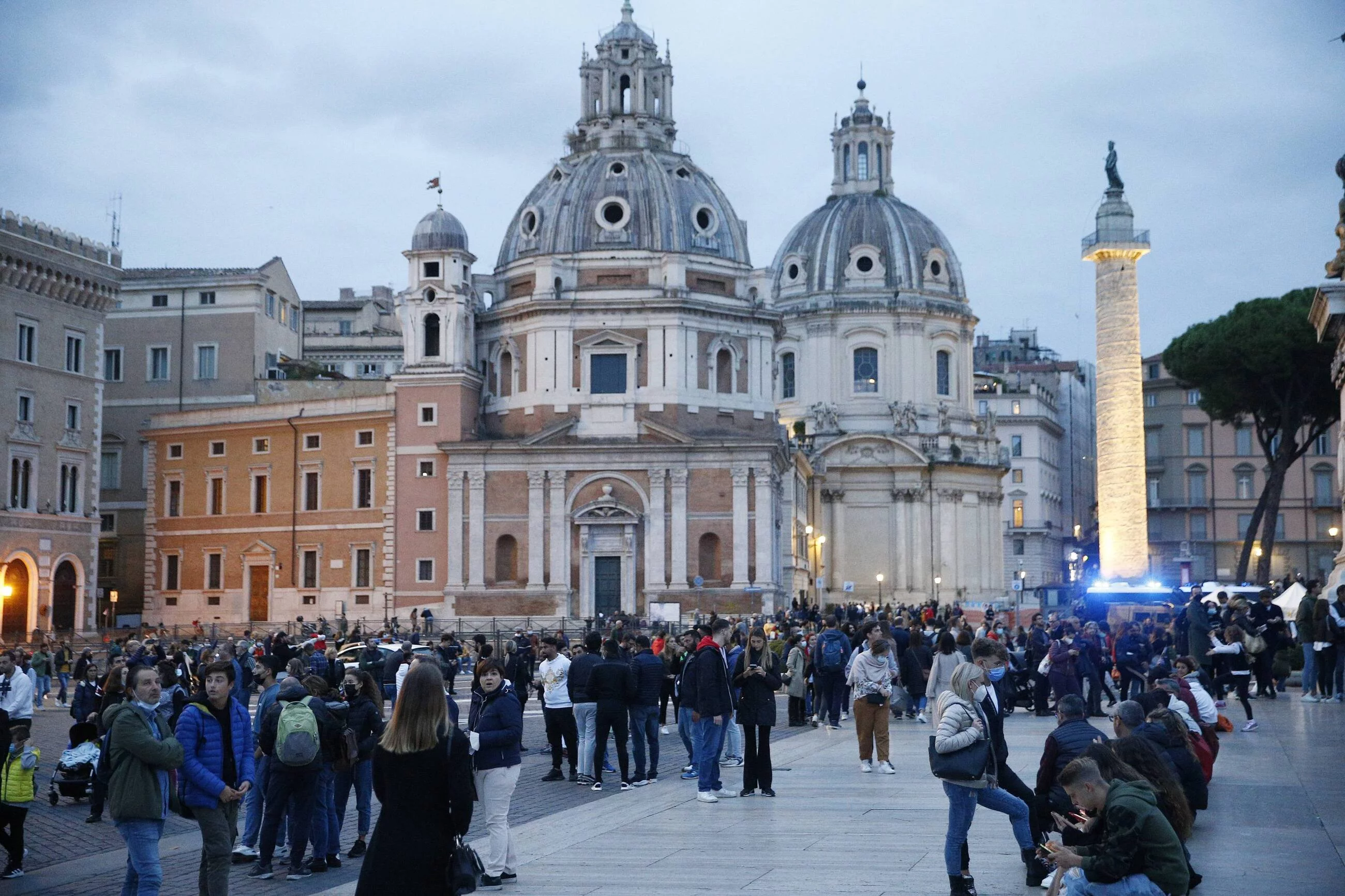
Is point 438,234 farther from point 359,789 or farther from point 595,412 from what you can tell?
point 359,789

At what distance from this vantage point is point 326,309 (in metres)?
87.7

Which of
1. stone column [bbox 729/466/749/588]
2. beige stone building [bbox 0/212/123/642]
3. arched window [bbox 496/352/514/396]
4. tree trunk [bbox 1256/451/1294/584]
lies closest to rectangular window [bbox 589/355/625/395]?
arched window [bbox 496/352/514/396]

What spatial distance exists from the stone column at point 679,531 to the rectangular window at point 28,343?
2051cm

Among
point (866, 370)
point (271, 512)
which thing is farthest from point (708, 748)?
point (866, 370)

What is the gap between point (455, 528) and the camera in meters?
53.8

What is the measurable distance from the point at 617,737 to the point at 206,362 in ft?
167

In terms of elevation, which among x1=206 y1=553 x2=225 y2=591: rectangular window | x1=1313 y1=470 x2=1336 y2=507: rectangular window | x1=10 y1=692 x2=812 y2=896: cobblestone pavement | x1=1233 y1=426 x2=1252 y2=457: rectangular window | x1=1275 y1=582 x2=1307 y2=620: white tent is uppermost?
x1=1233 y1=426 x2=1252 y2=457: rectangular window

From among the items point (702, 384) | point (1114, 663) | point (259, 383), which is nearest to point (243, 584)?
point (259, 383)

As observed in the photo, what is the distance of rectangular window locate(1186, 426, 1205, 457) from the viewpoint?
82.4m

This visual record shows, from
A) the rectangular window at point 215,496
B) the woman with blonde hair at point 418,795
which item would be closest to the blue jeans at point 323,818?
the woman with blonde hair at point 418,795

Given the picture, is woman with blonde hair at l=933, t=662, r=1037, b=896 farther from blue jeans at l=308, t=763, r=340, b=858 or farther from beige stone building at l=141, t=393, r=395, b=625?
beige stone building at l=141, t=393, r=395, b=625

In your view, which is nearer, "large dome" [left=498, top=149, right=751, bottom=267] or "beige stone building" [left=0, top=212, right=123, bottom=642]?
"beige stone building" [left=0, top=212, right=123, bottom=642]

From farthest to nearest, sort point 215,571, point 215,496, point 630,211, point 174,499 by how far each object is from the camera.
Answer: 1. point 174,499
2. point 215,496
3. point 215,571
4. point 630,211

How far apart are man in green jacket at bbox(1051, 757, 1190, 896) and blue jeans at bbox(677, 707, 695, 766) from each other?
932 centimetres
